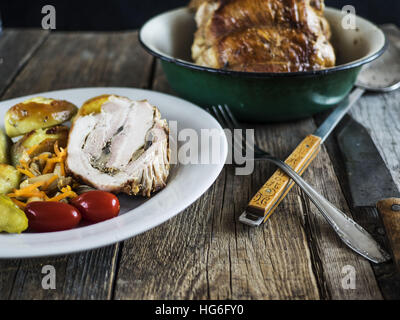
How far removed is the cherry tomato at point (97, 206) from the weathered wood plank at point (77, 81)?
4.3 inches

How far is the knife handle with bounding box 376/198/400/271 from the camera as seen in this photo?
1336 mm

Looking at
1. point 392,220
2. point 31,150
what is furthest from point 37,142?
point 392,220

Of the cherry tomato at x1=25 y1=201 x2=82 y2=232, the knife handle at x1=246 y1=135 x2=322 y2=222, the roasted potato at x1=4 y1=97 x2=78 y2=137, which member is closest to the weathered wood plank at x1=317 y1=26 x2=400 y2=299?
the knife handle at x1=246 y1=135 x2=322 y2=222

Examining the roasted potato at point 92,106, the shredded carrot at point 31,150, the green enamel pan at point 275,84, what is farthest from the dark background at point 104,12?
the shredded carrot at point 31,150

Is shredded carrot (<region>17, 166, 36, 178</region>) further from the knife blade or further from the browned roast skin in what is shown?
the knife blade

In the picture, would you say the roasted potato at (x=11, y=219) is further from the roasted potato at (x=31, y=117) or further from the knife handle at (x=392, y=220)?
the knife handle at (x=392, y=220)

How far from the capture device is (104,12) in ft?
14.8

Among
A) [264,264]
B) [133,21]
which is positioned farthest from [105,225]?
[133,21]

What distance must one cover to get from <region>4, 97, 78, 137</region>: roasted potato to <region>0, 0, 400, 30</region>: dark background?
291 cm

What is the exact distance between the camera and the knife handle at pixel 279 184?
5.00 ft

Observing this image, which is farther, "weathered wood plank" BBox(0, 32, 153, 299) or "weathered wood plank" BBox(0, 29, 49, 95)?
"weathered wood plank" BBox(0, 29, 49, 95)

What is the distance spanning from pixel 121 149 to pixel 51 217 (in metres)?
0.42

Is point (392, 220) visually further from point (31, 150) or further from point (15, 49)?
point (15, 49)
